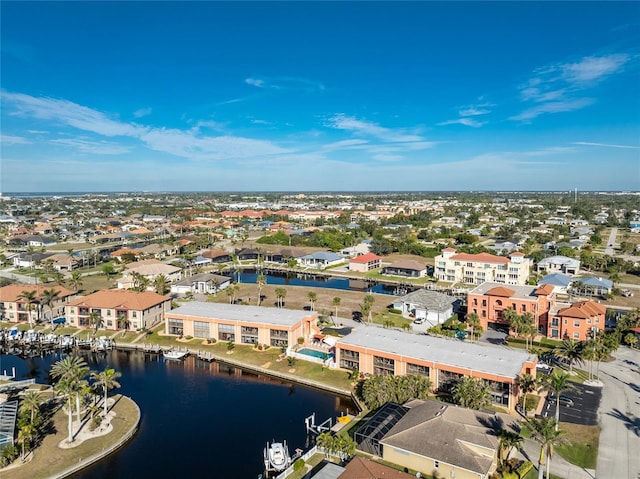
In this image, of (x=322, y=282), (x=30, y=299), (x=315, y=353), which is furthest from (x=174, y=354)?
(x=322, y=282)

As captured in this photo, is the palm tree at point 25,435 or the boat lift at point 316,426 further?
the boat lift at point 316,426

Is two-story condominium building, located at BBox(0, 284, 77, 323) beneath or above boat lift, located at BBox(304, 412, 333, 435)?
above

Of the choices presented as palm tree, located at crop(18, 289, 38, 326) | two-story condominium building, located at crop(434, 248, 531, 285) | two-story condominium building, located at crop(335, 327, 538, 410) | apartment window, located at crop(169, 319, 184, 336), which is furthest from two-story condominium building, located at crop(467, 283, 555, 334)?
palm tree, located at crop(18, 289, 38, 326)

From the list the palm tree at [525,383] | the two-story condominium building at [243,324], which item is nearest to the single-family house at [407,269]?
the two-story condominium building at [243,324]

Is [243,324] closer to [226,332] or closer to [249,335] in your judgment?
[249,335]

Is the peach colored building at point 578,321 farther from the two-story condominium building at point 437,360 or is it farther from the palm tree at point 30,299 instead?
the palm tree at point 30,299

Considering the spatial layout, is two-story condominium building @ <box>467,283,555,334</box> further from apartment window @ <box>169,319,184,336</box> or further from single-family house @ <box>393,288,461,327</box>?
apartment window @ <box>169,319,184,336</box>
